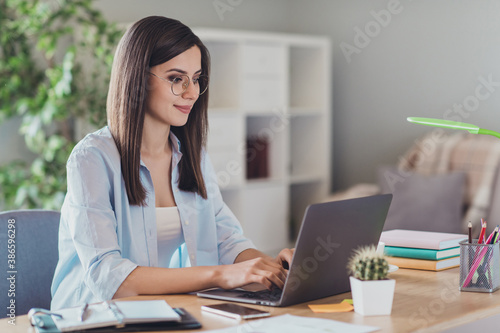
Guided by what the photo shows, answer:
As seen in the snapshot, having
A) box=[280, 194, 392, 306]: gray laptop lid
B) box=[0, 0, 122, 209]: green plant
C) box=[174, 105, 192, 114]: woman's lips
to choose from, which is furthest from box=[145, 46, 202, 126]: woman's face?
box=[0, 0, 122, 209]: green plant

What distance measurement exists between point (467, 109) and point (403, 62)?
572mm

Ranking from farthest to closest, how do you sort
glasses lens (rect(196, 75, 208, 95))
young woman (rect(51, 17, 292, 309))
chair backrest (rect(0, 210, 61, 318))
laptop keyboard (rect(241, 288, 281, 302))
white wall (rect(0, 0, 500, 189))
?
1. white wall (rect(0, 0, 500, 189))
2. glasses lens (rect(196, 75, 208, 95))
3. chair backrest (rect(0, 210, 61, 318))
4. young woman (rect(51, 17, 292, 309))
5. laptop keyboard (rect(241, 288, 281, 302))

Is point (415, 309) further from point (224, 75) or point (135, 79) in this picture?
point (224, 75)

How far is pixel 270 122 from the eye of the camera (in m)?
4.57

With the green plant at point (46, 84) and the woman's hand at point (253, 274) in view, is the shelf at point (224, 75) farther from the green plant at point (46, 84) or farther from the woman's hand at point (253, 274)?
the woman's hand at point (253, 274)

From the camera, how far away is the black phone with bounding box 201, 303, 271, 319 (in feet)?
4.20

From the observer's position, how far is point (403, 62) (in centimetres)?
459

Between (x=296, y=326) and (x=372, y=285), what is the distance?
0.58ft

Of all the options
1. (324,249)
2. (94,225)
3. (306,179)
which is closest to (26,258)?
(94,225)

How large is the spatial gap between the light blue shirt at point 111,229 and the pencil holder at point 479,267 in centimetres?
62

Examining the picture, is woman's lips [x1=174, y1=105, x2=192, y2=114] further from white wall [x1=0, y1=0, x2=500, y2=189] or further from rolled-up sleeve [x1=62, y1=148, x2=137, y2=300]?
white wall [x1=0, y1=0, x2=500, y2=189]

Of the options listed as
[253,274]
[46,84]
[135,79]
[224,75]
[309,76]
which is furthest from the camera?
[309,76]

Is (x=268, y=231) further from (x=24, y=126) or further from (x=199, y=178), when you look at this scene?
(x=199, y=178)

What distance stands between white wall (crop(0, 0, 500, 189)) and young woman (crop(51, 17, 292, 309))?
2.07 meters
